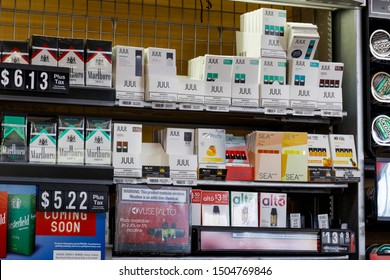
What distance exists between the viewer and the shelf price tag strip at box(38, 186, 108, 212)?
4059mm

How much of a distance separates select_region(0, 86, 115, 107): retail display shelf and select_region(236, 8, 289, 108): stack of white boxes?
37.0 inches

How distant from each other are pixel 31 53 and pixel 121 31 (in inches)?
36.8

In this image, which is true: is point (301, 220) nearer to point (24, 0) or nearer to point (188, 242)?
point (188, 242)

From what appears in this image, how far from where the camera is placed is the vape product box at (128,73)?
4324mm

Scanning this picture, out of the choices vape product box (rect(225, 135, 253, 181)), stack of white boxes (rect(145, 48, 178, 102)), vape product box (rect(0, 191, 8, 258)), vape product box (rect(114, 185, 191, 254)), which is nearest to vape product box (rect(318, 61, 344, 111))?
vape product box (rect(225, 135, 253, 181))

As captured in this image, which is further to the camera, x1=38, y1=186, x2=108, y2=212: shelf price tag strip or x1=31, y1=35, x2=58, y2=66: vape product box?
x1=31, y1=35, x2=58, y2=66: vape product box

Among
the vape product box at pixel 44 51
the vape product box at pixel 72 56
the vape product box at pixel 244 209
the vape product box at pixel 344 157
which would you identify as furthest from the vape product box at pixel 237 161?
the vape product box at pixel 44 51

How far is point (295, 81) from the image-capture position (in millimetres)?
4656

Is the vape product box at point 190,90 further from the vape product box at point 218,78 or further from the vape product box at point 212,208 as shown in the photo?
the vape product box at point 212,208

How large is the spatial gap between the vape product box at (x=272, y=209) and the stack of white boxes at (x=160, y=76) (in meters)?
0.82

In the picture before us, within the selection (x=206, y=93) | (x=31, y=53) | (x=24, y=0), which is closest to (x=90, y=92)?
(x=31, y=53)

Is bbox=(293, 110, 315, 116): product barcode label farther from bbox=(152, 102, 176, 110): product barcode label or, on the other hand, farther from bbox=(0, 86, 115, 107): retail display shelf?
bbox=(0, 86, 115, 107): retail display shelf

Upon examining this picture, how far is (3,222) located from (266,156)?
1.58 m

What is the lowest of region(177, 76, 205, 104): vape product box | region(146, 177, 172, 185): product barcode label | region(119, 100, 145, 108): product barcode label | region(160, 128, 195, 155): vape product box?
region(146, 177, 172, 185): product barcode label
